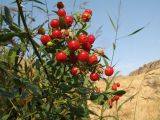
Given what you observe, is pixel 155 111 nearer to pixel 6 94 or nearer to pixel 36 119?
pixel 36 119

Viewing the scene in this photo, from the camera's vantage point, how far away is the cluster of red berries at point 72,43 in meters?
2.62

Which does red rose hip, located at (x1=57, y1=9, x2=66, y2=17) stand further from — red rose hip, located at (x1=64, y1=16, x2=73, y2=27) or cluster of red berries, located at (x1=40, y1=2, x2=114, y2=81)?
red rose hip, located at (x1=64, y1=16, x2=73, y2=27)

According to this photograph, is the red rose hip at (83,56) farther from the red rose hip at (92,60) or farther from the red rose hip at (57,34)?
the red rose hip at (57,34)

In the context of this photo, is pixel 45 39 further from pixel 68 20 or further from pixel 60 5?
pixel 60 5

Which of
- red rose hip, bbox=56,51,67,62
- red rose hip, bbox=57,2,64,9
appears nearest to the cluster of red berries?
red rose hip, bbox=56,51,67,62

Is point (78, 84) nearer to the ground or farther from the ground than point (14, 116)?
farther from the ground

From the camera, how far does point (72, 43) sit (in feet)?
8.49

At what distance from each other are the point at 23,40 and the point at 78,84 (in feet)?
1.89

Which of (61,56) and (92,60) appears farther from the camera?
(92,60)

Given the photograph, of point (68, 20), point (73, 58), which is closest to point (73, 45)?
point (73, 58)

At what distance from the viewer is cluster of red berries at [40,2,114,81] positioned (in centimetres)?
262

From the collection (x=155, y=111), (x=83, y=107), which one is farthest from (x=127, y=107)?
(x=83, y=107)

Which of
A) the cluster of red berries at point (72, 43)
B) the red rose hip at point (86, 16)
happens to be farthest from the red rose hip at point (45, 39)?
the red rose hip at point (86, 16)

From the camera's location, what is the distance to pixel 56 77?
3080 mm
